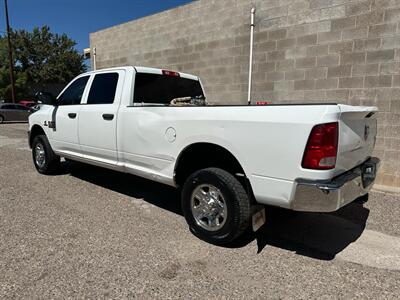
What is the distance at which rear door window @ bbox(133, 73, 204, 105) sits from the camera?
14.6ft

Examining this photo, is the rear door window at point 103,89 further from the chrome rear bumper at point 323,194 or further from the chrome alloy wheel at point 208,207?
the chrome rear bumper at point 323,194

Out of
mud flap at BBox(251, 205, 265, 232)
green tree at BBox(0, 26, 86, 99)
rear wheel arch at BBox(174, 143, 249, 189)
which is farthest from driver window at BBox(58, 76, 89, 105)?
green tree at BBox(0, 26, 86, 99)

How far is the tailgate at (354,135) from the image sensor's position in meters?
2.77

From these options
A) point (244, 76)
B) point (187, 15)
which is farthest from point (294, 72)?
point (187, 15)

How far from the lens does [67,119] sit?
5.32 m

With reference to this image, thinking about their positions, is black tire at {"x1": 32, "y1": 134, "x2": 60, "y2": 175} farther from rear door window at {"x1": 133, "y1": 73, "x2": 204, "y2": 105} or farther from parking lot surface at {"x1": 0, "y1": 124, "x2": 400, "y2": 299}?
rear door window at {"x1": 133, "y1": 73, "x2": 204, "y2": 105}

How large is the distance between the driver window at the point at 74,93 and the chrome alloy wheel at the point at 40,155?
120 cm

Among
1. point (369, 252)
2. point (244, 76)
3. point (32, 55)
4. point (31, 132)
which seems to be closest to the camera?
point (369, 252)

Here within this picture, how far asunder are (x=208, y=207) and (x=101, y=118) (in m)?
2.12

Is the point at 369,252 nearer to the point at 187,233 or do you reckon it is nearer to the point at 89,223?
the point at 187,233

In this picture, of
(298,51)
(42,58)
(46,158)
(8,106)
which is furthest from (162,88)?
(42,58)

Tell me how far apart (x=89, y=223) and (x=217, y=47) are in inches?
226

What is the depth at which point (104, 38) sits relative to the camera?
38.5 ft

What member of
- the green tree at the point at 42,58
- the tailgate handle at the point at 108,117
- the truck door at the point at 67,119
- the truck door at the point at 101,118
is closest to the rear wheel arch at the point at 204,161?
the truck door at the point at 101,118
